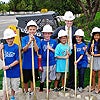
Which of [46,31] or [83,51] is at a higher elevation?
[46,31]

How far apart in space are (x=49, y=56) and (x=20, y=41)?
2.55 ft

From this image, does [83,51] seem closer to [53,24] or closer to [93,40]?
[93,40]

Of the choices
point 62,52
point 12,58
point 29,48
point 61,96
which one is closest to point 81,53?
point 62,52

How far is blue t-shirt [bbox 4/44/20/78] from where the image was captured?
20.1 ft

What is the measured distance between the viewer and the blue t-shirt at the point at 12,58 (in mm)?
6141

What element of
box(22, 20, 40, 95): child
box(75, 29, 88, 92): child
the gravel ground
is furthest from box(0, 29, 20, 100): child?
box(75, 29, 88, 92): child

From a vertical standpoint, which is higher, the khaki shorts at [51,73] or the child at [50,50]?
the child at [50,50]

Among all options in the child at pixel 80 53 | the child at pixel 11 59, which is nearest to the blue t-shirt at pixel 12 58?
the child at pixel 11 59

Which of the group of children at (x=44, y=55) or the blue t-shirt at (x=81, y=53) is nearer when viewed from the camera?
the group of children at (x=44, y=55)

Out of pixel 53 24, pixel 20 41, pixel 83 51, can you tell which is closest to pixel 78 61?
pixel 83 51

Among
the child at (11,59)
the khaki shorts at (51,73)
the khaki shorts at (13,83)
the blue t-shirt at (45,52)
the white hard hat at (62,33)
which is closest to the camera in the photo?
the child at (11,59)

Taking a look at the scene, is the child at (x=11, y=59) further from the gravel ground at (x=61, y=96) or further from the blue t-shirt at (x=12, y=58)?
the gravel ground at (x=61, y=96)

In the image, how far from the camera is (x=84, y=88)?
745 cm

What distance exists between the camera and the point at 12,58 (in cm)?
620
